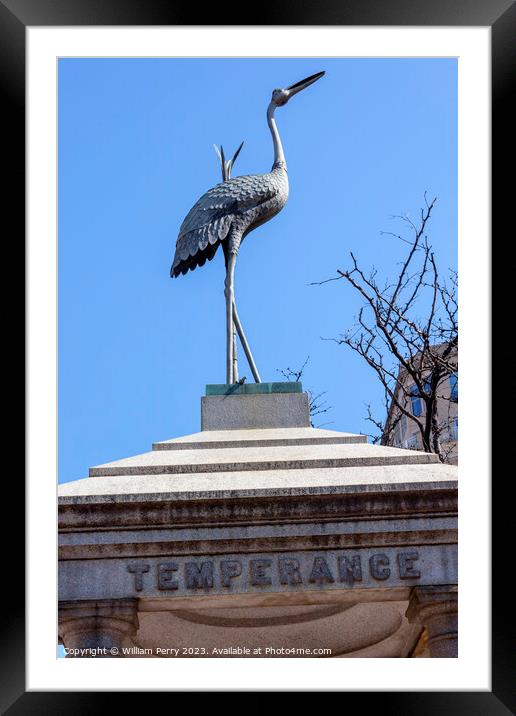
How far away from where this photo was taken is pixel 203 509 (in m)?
6.70

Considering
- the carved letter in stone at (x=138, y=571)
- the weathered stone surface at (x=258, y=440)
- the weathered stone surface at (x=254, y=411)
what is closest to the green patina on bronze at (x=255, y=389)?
the weathered stone surface at (x=254, y=411)

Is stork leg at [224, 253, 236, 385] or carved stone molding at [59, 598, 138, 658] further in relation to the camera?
stork leg at [224, 253, 236, 385]

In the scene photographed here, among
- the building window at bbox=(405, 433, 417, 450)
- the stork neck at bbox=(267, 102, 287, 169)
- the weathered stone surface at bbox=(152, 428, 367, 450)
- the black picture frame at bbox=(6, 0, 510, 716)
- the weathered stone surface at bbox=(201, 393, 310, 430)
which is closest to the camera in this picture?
the black picture frame at bbox=(6, 0, 510, 716)

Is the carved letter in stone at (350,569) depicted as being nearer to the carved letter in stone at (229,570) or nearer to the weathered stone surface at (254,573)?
the weathered stone surface at (254,573)

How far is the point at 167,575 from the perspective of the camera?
261 inches

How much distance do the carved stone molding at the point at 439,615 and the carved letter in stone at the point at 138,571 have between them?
195 centimetres

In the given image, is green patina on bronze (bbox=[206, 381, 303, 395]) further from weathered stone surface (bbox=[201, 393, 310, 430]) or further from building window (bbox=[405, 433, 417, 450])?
building window (bbox=[405, 433, 417, 450])

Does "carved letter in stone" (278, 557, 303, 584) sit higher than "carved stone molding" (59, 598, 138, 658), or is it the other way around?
"carved letter in stone" (278, 557, 303, 584)

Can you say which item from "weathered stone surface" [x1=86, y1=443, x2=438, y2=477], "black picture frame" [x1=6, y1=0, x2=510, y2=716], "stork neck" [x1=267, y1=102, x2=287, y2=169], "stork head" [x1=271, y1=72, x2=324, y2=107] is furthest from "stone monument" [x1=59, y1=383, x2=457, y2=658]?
"stork head" [x1=271, y1=72, x2=324, y2=107]

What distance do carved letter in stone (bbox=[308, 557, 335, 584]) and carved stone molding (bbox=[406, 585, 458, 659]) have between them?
629 mm

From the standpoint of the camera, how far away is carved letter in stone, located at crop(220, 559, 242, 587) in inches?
261
